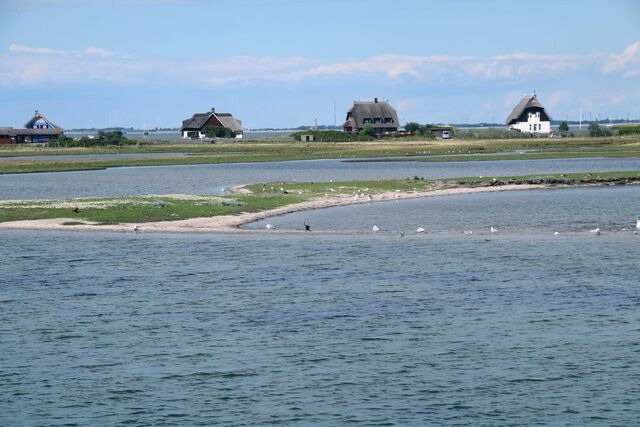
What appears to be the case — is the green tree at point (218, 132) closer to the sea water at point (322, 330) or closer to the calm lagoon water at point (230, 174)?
the calm lagoon water at point (230, 174)

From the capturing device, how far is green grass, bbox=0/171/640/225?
55188 mm

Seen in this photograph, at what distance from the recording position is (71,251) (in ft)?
145

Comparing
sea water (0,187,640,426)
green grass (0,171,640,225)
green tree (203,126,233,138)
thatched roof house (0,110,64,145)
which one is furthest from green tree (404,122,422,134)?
sea water (0,187,640,426)

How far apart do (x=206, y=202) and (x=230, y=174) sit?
3714cm

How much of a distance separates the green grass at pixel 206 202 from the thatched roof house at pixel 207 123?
344ft

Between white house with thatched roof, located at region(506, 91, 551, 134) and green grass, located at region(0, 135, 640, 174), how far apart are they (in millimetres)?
27134

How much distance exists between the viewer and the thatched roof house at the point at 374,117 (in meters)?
170

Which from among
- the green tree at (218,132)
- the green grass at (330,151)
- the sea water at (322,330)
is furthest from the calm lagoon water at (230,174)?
the green tree at (218,132)

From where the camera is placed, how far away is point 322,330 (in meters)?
28.6

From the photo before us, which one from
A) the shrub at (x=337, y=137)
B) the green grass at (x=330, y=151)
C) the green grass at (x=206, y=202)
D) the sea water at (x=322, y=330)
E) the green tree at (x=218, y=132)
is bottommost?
the sea water at (x=322, y=330)

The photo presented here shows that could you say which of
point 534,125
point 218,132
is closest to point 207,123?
point 218,132

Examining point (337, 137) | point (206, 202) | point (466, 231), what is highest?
point (337, 137)

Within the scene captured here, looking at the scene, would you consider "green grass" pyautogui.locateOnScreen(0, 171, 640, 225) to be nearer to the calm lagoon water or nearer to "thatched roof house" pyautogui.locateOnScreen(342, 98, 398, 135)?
the calm lagoon water

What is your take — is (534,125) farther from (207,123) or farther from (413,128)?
(207,123)
